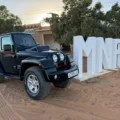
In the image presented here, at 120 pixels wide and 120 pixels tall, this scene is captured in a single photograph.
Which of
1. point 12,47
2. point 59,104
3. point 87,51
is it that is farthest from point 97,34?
point 59,104

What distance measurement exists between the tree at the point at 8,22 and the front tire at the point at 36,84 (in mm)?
21053

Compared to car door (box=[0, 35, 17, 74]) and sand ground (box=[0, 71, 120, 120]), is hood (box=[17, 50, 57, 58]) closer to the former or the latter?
car door (box=[0, 35, 17, 74])

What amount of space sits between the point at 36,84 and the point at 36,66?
502mm

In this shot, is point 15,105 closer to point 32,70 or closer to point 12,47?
point 32,70

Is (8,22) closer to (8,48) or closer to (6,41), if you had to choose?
(6,41)

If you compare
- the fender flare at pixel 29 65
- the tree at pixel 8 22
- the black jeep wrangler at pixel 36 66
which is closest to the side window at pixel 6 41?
the black jeep wrangler at pixel 36 66

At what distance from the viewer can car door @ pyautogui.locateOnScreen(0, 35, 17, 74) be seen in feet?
22.2

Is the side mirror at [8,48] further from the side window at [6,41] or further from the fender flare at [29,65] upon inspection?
the fender flare at [29,65]

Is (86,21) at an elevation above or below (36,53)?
above

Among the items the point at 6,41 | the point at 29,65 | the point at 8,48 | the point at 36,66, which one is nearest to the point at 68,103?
the point at 36,66

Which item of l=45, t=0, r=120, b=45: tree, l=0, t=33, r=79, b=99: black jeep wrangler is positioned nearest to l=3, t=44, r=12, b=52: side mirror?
l=0, t=33, r=79, b=99: black jeep wrangler

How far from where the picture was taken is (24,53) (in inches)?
247

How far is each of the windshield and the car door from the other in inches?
8.0

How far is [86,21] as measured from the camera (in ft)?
46.9
